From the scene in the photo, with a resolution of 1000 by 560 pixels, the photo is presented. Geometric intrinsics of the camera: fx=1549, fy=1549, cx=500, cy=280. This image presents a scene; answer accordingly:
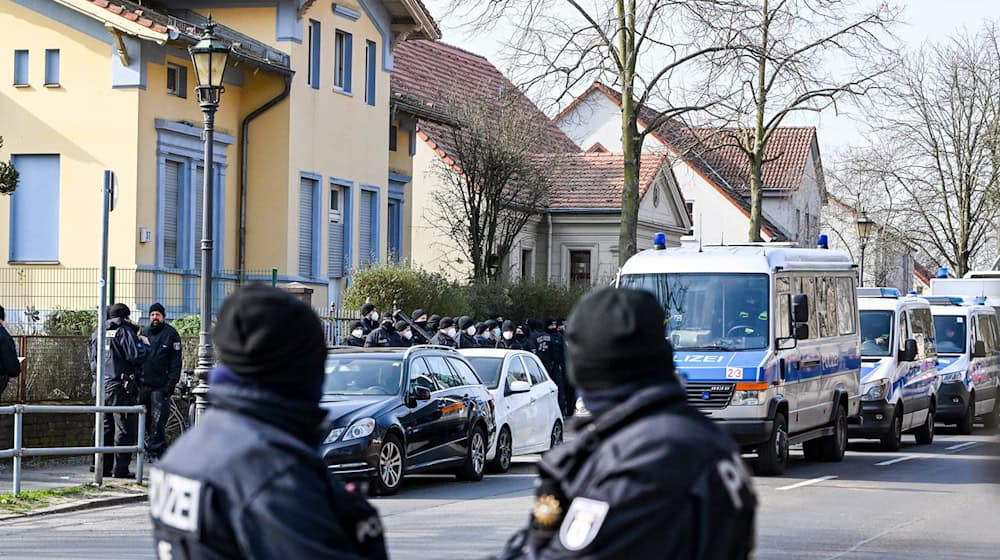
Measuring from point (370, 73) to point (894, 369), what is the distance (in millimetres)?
13971

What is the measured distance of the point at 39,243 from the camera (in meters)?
25.8

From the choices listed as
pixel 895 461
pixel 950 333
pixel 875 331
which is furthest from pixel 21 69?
pixel 950 333

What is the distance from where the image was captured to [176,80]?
86.4 ft

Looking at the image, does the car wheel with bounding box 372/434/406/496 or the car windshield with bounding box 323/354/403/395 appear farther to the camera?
the car windshield with bounding box 323/354/403/395

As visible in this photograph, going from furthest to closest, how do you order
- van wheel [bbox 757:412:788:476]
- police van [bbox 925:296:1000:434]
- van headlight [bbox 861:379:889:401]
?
police van [bbox 925:296:1000:434]
van headlight [bbox 861:379:889:401]
van wheel [bbox 757:412:788:476]

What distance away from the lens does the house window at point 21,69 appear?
25859mm

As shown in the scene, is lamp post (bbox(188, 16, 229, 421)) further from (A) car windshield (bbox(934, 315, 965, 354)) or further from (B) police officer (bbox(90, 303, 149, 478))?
(A) car windshield (bbox(934, 315, 965, 354))

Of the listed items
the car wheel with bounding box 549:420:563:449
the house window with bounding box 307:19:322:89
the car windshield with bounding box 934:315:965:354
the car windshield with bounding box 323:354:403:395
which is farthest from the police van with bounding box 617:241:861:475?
the house window with bounding box 307:19:322:89

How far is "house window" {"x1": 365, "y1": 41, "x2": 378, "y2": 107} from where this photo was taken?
32.3m

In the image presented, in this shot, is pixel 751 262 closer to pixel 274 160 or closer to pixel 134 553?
pixel 134 553

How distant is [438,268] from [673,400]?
38759 mm

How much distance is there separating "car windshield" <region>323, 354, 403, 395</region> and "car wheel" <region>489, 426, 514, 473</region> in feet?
8.25

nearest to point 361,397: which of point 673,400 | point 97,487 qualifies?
point 97,487

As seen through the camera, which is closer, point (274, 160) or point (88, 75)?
point (88, 75)
